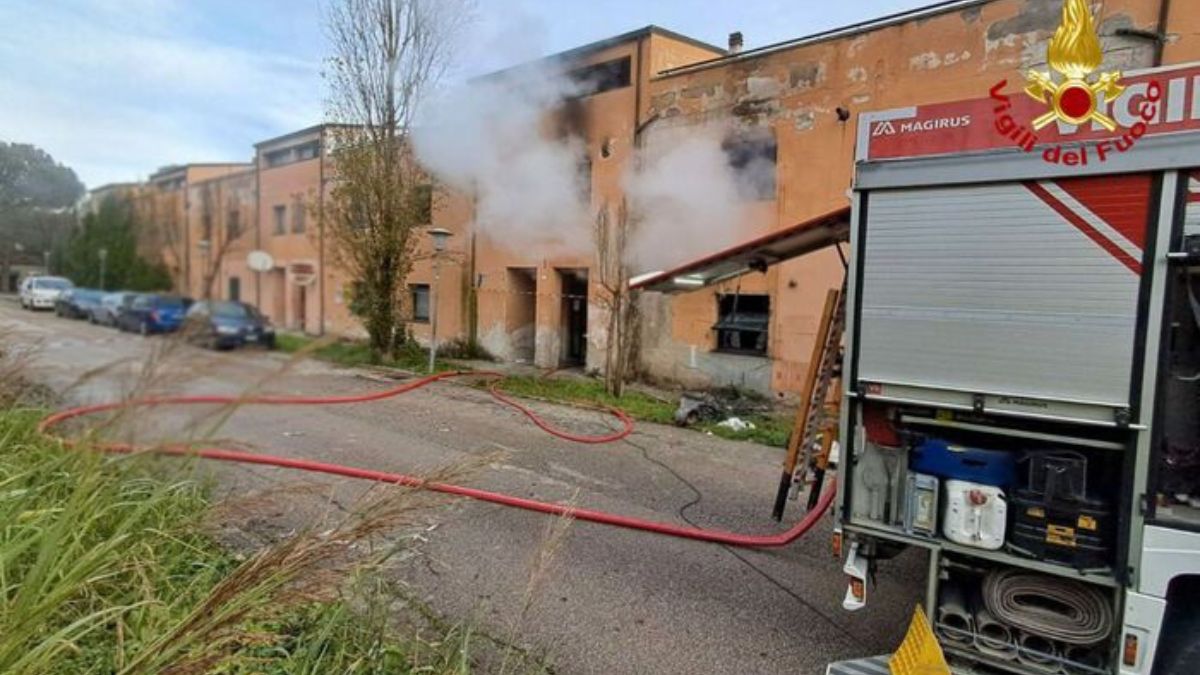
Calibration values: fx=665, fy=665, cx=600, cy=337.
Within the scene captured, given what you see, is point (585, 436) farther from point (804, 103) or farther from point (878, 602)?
point (804, 103)

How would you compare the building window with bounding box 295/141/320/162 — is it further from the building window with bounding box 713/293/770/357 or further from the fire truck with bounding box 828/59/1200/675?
the building window with bounding box 713/293/770/357

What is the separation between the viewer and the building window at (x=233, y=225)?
118cm

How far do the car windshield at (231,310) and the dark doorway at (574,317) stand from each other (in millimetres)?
14119

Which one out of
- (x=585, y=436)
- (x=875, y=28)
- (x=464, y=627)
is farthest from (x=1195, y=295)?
(x=875, y=28)

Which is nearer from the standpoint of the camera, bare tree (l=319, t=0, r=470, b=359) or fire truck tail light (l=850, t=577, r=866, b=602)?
fire truck tail light (l=850, t=577, r=866, b=602)

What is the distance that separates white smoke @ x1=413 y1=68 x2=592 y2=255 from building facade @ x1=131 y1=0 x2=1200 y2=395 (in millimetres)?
298

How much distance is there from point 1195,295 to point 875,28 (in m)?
9.77

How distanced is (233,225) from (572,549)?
159 inches

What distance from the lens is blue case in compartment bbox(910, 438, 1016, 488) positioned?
297cm

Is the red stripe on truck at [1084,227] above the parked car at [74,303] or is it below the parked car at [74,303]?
above

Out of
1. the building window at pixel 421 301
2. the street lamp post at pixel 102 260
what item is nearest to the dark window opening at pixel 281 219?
the street lamp post at pixel 102 260

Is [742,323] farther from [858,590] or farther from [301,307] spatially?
[301,307]

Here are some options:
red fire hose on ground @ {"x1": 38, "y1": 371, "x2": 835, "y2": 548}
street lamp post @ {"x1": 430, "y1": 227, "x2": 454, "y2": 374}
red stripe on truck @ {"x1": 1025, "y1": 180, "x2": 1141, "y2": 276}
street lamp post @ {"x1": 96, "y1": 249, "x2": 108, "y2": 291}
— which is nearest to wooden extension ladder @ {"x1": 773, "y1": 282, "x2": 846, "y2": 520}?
red fire hose on ground @ {"x1": 38, "y1": 371, "x2": 835, "y2": 548}

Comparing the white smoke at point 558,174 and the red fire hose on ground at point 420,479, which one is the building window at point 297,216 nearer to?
A: the red fire hose on ground at point 420,479
